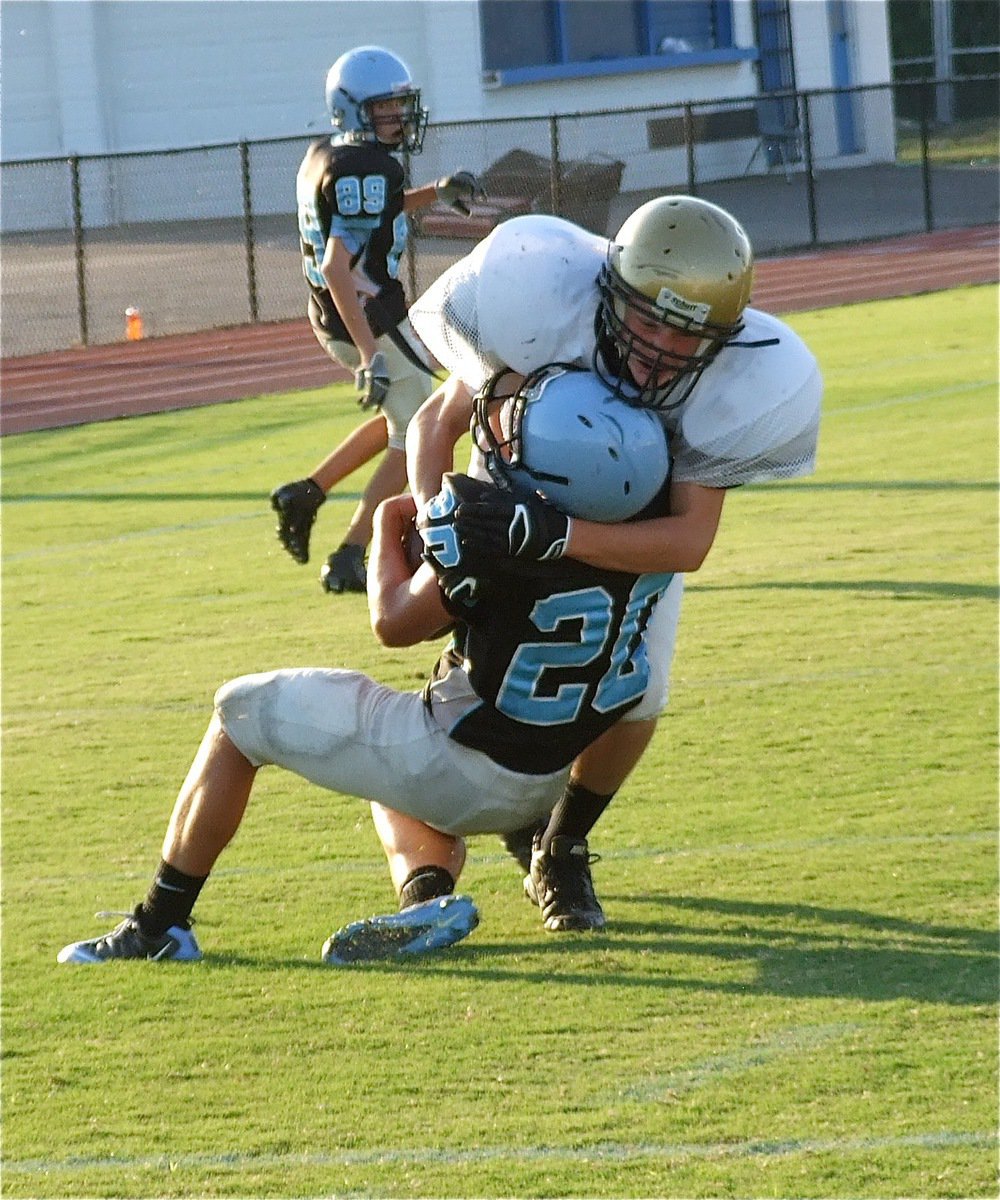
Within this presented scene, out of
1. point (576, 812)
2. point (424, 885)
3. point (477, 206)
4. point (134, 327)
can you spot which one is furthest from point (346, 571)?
point (477, 206)

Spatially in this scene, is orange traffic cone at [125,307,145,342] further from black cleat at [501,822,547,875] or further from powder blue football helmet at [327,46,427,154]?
black cleat at [501,822,547,875]

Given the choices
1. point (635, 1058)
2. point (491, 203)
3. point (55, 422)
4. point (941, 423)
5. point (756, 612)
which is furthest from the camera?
point (491, 203)

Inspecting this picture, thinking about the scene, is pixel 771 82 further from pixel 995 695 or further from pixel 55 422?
pixel 995 695

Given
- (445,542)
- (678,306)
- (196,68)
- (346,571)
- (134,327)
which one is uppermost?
(196,68)

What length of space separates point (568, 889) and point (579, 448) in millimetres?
1114

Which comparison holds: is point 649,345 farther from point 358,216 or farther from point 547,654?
point 358,216

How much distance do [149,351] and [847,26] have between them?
1603cm

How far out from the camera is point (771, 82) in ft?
91.5

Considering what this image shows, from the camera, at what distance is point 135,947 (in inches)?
151

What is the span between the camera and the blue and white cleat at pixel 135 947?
3.84 meters

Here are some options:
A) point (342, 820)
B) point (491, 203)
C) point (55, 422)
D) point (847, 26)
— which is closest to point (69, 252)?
point (491, 203)

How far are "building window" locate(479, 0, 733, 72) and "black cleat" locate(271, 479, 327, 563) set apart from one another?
20.2m

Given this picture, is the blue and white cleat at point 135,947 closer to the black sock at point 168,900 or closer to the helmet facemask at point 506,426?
the black sock at point 168,900

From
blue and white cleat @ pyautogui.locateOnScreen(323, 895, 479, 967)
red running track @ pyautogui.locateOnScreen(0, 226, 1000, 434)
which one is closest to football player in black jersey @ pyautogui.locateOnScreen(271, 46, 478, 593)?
blue and white cleat @ pyautogui.locateOnScreen(323, 895, 479, 967)
